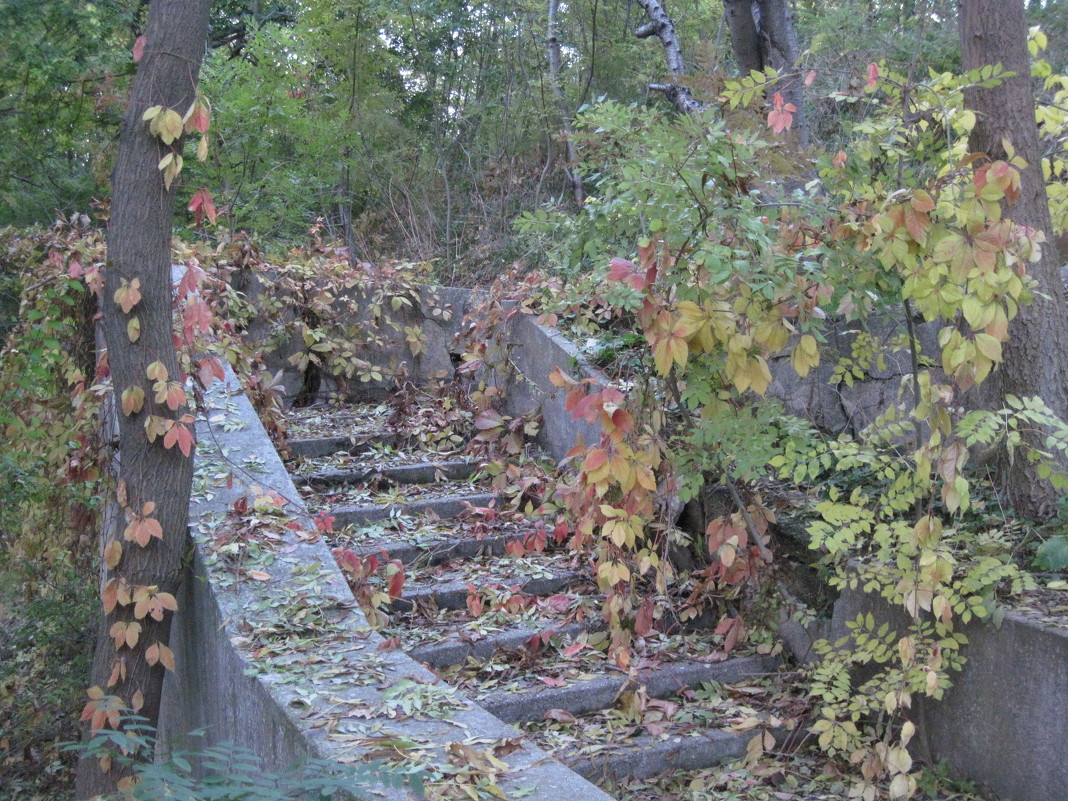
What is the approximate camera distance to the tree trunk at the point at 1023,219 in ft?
10.7

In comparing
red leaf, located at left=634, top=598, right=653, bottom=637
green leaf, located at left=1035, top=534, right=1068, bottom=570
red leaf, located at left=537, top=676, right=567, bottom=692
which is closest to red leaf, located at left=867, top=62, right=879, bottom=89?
green leaf, located at left=1035, top=534, right=1068, bottom=570

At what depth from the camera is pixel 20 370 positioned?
4980mm

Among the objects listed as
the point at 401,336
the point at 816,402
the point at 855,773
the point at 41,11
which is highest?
the point at 41,11

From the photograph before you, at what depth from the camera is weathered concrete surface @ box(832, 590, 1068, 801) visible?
2.72 meters

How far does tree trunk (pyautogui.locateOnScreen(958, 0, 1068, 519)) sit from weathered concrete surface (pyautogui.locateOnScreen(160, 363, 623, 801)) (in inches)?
87.4

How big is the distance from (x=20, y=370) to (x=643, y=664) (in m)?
3.71

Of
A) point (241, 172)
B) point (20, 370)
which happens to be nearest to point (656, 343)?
Result: point (20, 370)

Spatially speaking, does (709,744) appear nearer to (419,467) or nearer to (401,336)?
(419,467)

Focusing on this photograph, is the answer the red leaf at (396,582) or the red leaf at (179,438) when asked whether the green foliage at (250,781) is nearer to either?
the red leaf at (179,438)

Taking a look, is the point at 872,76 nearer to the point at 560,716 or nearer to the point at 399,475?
the point at 560,716

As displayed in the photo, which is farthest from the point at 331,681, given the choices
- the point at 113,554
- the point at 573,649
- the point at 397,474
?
the point at 397,474

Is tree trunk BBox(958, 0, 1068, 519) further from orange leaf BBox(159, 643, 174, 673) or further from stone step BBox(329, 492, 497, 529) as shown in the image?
orange leaf BBox(159, 643, 174, 673)

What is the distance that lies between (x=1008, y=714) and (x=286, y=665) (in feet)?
7.27

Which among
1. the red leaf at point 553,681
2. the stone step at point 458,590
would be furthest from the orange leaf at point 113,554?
the red leaf at point 553,681
